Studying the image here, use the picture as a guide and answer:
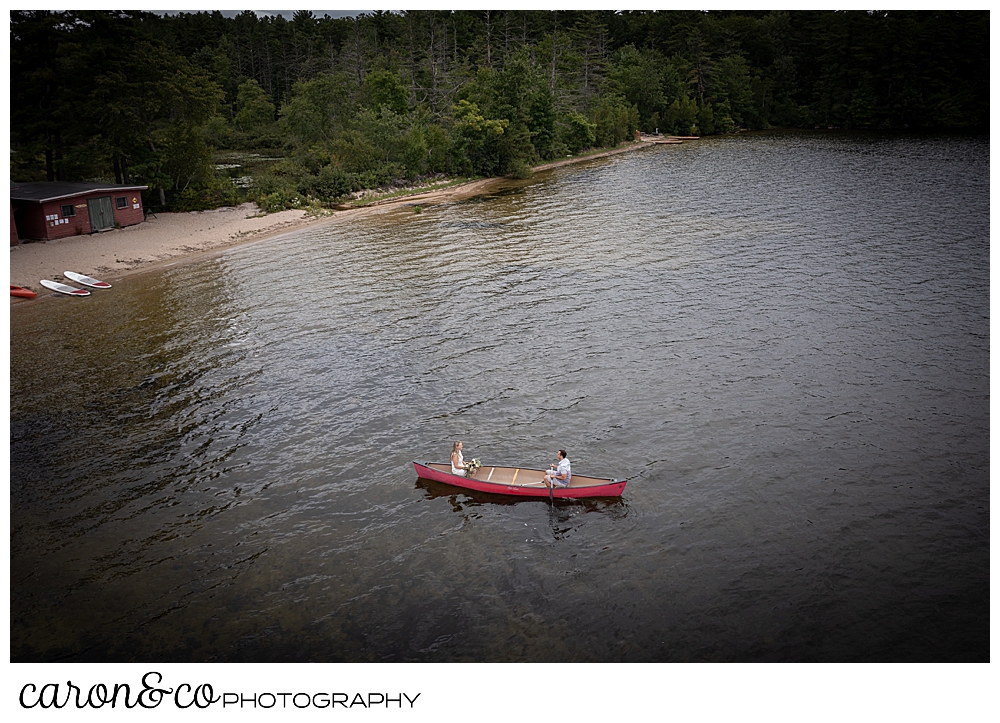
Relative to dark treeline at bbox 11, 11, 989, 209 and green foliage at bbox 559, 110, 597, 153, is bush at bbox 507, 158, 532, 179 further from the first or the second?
green foliage at bbox 559, 110, 597, 153

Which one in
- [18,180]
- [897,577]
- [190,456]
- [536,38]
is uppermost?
[536,38]

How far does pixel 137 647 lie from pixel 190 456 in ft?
27.5

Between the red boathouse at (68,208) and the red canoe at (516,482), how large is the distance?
39789 mm

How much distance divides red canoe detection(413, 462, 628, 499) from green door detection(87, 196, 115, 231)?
4123cm

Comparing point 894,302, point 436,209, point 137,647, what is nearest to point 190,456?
point 137,647

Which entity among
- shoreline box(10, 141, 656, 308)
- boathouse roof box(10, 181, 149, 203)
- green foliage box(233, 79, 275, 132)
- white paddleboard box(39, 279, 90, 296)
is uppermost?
green foliage box(233, 79, 275, 132)

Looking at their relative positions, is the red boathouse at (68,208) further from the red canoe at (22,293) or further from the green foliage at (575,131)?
the green foliage at (575,131)

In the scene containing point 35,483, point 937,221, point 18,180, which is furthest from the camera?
point 18,180

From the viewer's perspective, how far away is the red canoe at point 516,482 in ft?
65.0

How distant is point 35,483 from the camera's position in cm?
2100

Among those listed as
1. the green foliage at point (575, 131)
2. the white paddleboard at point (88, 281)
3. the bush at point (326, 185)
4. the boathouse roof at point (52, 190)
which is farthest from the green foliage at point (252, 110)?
the white paddleboard at point (88, 281)

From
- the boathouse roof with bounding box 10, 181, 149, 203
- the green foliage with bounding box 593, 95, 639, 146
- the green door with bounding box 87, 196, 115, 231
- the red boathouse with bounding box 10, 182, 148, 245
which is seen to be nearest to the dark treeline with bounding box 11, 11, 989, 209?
the green foliage with bounding box 593, 95, 639, 146

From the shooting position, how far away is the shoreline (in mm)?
42625
